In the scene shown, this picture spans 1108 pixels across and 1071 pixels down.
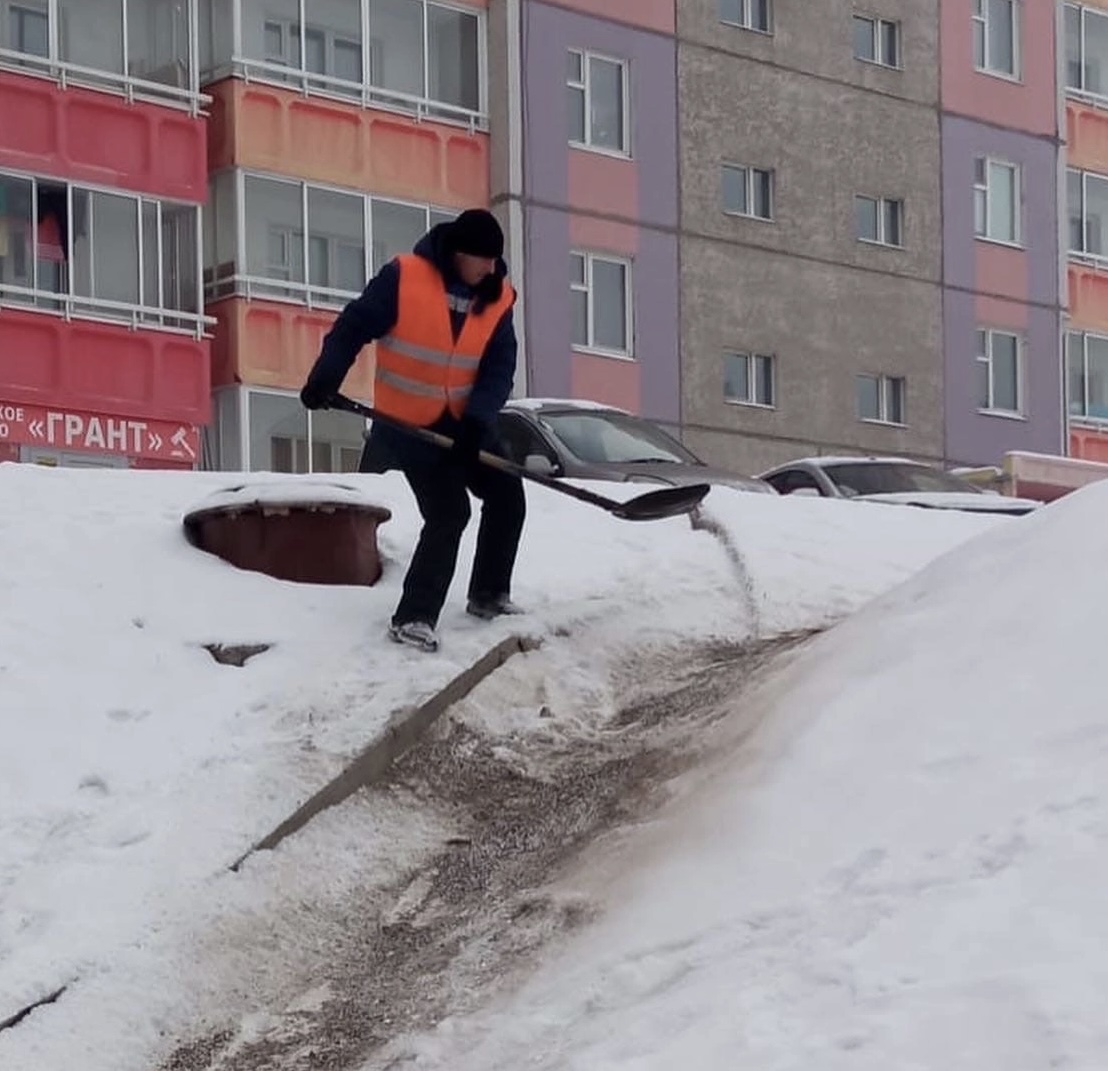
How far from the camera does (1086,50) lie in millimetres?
35531

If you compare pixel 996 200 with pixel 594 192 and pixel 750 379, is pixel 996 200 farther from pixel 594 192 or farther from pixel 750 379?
pixel 594 192

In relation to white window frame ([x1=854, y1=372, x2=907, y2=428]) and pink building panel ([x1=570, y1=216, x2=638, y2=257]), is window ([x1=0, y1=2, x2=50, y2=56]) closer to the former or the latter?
pink building panel ([x1=570, y1=216, x2=638, y2=257])

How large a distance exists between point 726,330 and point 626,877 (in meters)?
23.3

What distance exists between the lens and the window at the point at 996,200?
110 ft

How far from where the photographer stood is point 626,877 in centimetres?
663

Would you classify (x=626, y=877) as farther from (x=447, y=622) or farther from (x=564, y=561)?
(x=564, y=561)

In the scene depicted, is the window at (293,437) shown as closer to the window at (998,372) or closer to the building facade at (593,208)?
the building facade at (593,208)

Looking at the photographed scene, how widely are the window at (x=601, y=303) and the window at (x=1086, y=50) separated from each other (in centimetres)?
940

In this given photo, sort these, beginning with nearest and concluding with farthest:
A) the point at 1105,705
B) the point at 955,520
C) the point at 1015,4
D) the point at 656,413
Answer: the point at 1105,705 < the point at 955,520 < the point at 656,413 < the point at 1015,4

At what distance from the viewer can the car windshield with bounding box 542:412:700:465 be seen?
16.4 metres

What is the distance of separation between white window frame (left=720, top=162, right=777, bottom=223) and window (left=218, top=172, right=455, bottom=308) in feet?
14.4

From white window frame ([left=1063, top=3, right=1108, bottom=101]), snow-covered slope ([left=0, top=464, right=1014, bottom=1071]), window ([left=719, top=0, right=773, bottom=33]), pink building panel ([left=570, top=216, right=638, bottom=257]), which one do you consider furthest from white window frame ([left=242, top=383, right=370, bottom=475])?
white window frame ([left=1063, top=3, right=1108, bottom=101])

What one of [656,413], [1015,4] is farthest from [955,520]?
[1015,4]

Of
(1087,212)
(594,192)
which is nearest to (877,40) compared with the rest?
(1087,212)
